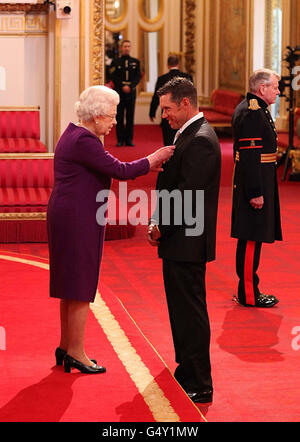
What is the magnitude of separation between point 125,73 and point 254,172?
1040 cm

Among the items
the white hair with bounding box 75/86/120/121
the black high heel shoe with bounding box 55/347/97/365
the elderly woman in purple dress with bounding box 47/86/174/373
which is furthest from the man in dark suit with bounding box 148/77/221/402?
the black high heel shoe with bounding box 55/347/97/365

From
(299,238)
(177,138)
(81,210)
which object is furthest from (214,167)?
(299,238)

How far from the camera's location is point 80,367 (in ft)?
15.5

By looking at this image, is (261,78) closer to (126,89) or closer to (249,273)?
(249,273)

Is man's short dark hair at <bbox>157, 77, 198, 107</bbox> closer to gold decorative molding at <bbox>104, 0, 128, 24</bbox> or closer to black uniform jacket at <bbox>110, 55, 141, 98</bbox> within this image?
black uniform jacket at <bbox>110, 55, 141, 98</bbox>

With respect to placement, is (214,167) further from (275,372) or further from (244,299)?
(244,299)

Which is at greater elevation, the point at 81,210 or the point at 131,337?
the point at 81,210

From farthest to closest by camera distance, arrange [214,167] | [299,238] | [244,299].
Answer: [299,238]
[244,299]
[214,167]

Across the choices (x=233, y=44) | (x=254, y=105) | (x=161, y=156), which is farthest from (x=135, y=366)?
(x=233, y=44)

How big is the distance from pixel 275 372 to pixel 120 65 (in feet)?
39.1

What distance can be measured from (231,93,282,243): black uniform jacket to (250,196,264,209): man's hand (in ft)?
0.09

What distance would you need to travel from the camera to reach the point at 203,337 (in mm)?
4637

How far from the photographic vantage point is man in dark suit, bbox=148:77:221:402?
4496 millimetres

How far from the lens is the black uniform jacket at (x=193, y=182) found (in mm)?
4484
